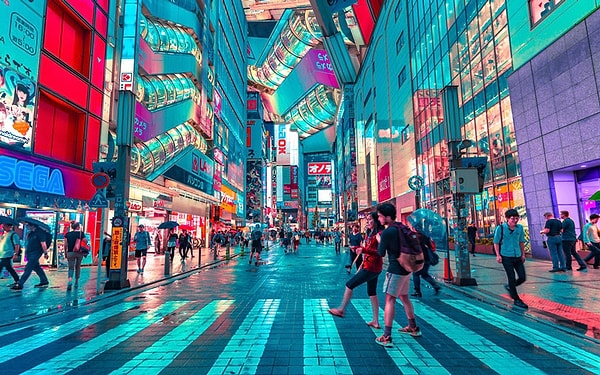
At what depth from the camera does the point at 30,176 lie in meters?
13.6

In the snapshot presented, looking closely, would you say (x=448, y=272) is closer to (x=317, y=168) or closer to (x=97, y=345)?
(x=97, y=345)

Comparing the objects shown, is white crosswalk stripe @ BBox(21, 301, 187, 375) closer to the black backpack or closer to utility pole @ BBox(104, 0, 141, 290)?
utility pole @ BBox(104, 0, 141, 290)

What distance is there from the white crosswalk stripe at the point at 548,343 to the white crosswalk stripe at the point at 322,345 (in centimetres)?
257

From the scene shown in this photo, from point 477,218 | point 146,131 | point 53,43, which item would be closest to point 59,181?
point 53,43

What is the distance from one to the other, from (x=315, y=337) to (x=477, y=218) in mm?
19974

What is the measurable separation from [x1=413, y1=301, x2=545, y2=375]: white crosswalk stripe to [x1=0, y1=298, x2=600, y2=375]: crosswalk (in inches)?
0.5

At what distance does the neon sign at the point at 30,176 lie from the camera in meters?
12.6

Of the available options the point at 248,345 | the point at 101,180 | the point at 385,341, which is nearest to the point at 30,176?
the point at 101,180

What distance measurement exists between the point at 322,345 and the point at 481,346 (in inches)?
80.4

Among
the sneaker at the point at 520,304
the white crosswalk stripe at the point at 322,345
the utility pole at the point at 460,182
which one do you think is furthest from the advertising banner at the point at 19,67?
the sneaker at the point at 520,304

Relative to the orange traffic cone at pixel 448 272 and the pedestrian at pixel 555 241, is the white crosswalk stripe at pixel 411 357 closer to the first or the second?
Answer: the orange traffic cone at pixel 448 272

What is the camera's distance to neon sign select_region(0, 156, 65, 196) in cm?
1255

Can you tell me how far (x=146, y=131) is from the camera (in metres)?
22.3

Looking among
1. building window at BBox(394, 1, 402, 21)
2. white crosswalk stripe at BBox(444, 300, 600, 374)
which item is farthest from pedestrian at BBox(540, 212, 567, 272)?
building window at BBox(394, 1, 402, 21)
